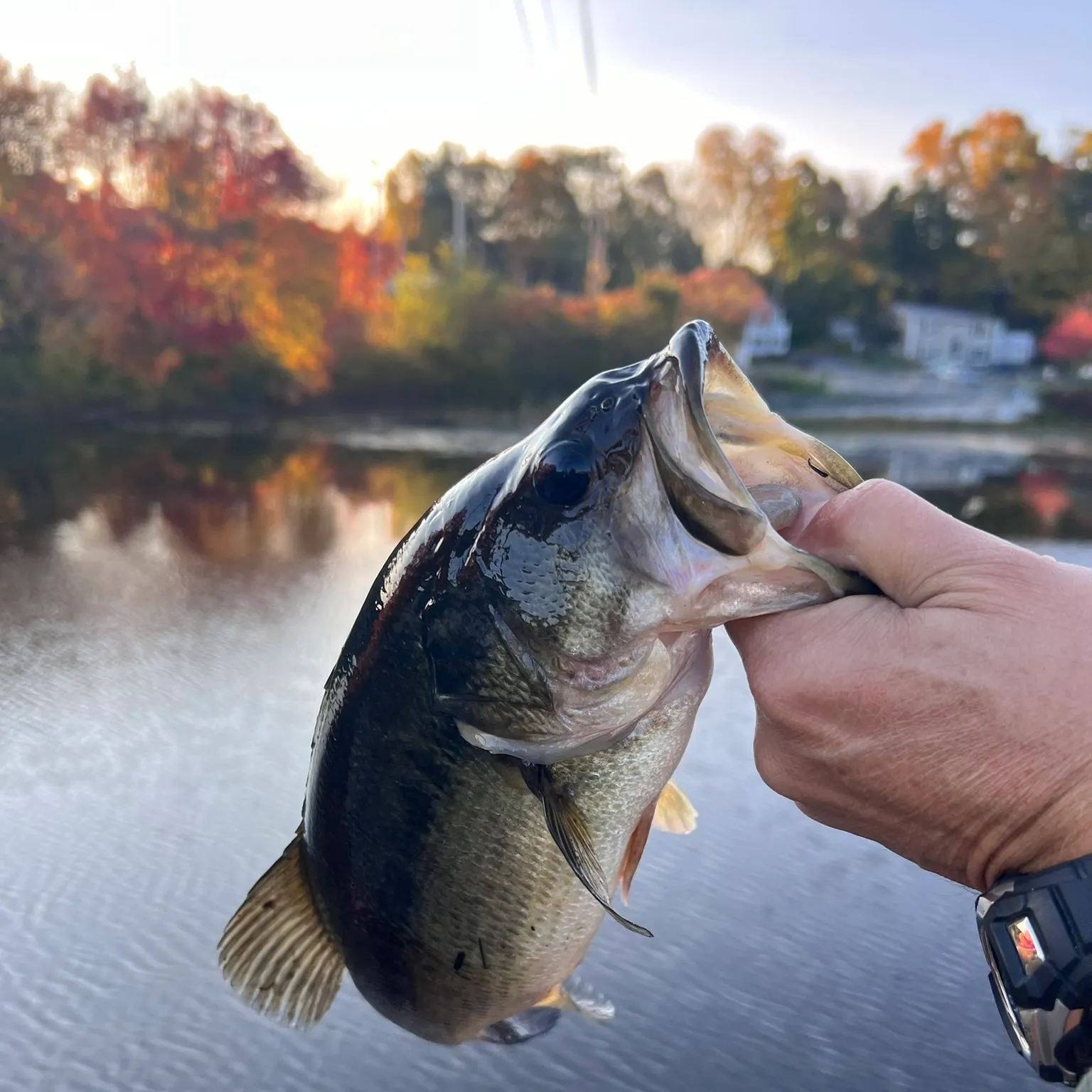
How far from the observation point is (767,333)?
129 ft

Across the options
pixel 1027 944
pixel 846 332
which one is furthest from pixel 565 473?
pixel 846 332

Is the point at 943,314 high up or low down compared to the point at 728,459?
up

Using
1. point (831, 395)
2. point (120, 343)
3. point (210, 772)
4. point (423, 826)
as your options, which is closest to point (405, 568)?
point (423, 826)

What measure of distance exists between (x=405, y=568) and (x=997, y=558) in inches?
32.8

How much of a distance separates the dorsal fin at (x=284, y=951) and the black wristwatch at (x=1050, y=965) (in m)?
1.06

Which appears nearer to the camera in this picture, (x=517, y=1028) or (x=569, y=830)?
(x=569, y=830)

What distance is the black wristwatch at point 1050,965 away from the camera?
1123 mm

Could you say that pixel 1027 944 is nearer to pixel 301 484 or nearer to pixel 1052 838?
pixel 1052 838

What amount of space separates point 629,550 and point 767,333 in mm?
40108

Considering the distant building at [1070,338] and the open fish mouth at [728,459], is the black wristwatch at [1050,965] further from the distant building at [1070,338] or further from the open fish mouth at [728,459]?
the distant building at [1070,338]

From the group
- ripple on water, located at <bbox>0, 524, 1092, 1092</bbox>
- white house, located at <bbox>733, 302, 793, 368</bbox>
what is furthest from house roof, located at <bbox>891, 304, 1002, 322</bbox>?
ripple on water, located at <bbox>0, 524, 1092, 1092</bbox>

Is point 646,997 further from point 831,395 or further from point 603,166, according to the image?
point 603,166

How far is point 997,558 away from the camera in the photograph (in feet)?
3.78

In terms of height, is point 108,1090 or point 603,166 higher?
point 603,166
